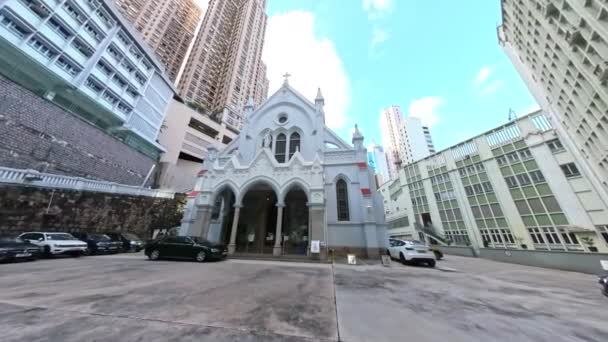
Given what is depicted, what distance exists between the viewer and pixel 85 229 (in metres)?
13.8

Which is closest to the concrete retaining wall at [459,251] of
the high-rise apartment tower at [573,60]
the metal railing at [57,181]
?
the high-rise apartment tower at [573,60]

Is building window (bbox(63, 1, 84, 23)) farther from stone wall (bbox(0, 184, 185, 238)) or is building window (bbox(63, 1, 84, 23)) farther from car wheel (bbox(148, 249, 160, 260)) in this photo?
car wheel (bbox(148, 249, 160, 260))

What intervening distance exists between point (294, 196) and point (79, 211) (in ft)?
50.6

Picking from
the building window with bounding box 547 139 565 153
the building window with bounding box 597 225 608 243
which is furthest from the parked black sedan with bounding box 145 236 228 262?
the building window with bounding box 547 139 565 153

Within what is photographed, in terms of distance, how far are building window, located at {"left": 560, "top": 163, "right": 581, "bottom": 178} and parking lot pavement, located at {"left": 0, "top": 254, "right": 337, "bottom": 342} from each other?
23.7 metres

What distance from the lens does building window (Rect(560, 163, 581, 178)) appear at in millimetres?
15193

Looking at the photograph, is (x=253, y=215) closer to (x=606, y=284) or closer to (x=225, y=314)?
(x=225, y=314)

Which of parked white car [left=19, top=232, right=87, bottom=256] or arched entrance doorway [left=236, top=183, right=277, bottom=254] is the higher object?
arched entrance doorway [left=236, top=183, right=277, bottom=254]

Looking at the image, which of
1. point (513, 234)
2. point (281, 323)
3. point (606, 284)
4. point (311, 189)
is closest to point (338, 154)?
point (311, 189)

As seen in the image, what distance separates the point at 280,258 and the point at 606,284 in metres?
11.3

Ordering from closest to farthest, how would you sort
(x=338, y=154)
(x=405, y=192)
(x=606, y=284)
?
(x=606, y=284) → (x=338, y=154) → (x=405, y=192)

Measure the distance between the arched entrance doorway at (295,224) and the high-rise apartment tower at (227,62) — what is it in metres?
36.1

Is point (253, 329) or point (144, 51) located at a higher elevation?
point (144, 51)

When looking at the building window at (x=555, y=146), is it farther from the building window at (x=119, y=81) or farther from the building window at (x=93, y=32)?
the building window at (x=93, y=32)
